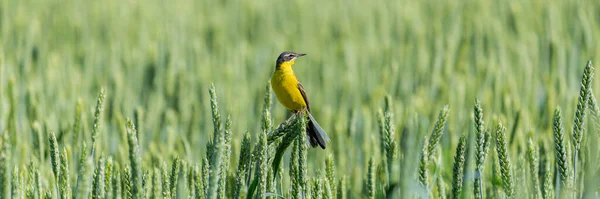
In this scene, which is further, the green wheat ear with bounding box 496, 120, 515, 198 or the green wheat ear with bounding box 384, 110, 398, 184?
the green wheat ear with bounding box 496, 120, 515, 198

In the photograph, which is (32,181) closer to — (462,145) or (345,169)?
(462,145)

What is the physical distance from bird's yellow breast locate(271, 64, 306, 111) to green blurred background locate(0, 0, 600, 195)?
32 centimetres

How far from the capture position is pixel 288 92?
2920 millimetres

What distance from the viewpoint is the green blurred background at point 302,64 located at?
11.9ft

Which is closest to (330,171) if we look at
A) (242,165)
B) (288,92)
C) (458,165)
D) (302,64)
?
(242,165)

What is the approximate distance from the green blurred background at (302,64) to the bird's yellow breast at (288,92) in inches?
12.7

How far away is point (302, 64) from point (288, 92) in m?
2.50

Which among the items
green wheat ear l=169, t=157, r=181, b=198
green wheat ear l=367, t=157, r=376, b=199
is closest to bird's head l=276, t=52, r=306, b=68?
green wheat ear l=367, t=157, r=376, b=199

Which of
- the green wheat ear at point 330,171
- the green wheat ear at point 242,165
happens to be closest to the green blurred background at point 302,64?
the green wheat ear at point 330,171

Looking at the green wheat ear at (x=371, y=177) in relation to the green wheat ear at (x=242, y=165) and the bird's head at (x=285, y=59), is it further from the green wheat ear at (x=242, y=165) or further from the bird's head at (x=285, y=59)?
the bird's head at (x=285, y=59)

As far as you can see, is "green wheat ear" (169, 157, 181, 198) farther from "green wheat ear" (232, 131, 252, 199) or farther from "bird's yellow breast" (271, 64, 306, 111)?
"bird's yellow breast" (271, 64, 306, 111)

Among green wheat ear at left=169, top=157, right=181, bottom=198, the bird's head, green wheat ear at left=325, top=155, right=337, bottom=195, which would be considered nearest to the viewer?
green wheat ear at left=169, top=157, right=181, bottom=198

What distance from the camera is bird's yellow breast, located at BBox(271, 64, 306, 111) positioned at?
115 inches

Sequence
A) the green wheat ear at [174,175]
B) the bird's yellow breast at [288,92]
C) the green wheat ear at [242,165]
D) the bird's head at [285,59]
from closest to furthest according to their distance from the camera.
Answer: the green wheat ear at [242,165], the green wheat ear at [174,175], the bird's yellow breast at [288,92], the bird's head at [285,59]
